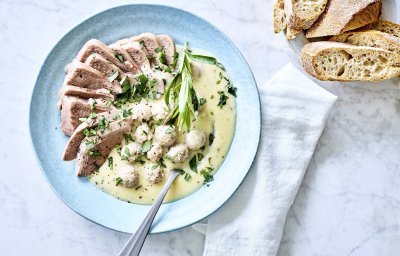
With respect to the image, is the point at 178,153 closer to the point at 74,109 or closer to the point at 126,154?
the point at 126,154

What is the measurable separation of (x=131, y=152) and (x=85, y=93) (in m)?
0.39

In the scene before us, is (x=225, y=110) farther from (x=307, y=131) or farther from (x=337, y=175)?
(x=337, y=175)

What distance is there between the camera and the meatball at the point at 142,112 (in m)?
2.70

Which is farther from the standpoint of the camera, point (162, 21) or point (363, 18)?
point (162, 21)

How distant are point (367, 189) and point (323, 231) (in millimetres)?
334

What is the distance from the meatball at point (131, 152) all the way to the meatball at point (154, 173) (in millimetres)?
81

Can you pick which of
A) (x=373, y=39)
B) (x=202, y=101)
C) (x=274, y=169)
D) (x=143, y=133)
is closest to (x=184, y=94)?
(x=202, y=101)

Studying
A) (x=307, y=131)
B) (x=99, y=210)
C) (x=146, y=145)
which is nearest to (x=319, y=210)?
(x=307, y=131)

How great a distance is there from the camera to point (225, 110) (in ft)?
9.08

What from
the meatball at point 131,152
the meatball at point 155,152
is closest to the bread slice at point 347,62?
the meatball at point 155,152

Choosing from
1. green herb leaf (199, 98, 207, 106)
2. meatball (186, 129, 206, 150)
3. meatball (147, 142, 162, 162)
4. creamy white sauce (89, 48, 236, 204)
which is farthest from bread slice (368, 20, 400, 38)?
meatball (147, 142, 162, 162)

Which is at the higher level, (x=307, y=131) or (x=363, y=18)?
(x=363, y=18)

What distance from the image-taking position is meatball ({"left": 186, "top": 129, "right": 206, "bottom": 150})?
2676 mm

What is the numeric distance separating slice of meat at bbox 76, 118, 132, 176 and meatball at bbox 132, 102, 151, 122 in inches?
1.8
